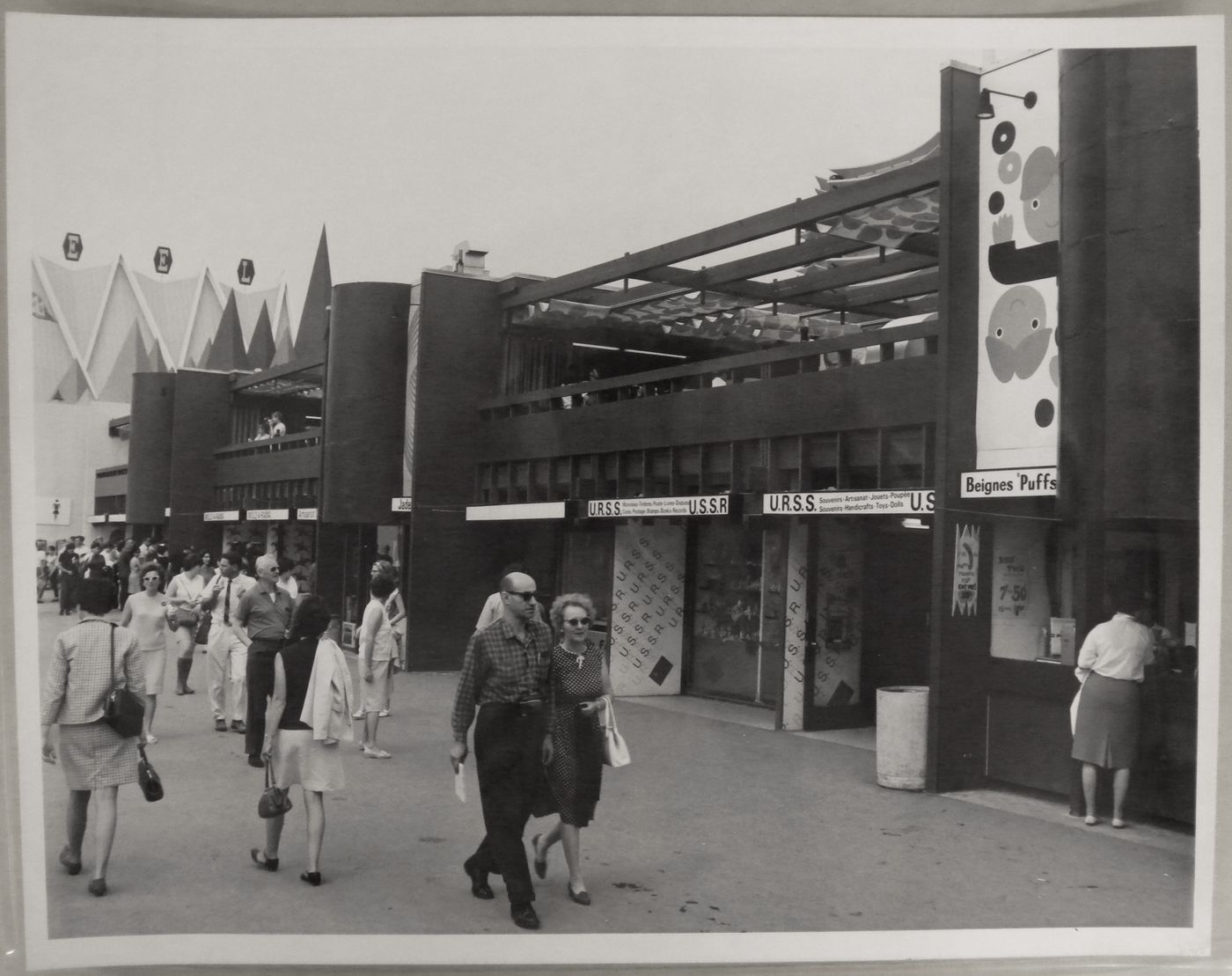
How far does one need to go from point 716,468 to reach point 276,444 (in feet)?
8.60

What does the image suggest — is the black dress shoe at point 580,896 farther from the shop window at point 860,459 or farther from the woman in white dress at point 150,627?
the shop window at point 860,459

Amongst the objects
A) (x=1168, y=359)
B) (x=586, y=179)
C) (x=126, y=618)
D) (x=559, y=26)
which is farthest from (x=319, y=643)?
(x=1168, y=359)

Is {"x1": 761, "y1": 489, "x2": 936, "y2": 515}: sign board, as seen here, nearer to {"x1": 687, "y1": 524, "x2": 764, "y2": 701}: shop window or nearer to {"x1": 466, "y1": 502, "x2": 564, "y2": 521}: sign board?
{"x1": 687, "y1": 524, "x2": 764, "y2": 701}: shop window

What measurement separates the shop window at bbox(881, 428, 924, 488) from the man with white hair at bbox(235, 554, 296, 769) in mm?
3591

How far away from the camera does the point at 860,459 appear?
6.86 meters

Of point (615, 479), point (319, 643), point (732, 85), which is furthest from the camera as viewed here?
point (615, 479)

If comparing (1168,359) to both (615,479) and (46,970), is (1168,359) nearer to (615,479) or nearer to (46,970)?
(615,479)

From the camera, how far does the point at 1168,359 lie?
17.6 ft

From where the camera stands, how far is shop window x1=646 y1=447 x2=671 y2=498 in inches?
271

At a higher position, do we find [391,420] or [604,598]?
[391,420]

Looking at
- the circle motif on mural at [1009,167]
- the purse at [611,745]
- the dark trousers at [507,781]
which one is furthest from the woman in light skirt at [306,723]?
the circle motif on mural at [1009,167]

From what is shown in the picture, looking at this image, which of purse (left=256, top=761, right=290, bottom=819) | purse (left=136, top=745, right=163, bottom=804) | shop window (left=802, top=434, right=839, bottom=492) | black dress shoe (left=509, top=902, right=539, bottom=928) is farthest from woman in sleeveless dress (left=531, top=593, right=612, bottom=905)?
shop window (left=802, top=434, right=839, bottom=492)

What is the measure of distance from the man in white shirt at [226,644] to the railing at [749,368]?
194 centimetres

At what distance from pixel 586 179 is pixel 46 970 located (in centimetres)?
446
